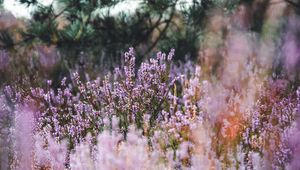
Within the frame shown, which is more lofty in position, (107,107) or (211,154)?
(107,107)

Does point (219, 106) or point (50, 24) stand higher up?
point (50, 24)

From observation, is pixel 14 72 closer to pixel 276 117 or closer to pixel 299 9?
pixel 276 117

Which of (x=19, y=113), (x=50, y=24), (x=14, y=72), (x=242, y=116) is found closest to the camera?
(x=242, y=116)

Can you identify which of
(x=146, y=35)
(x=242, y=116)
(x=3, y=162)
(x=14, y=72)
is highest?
(x=146, y=35)

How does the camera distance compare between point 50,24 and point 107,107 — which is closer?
point 107,107

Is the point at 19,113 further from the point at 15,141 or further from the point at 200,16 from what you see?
the point at 200,16

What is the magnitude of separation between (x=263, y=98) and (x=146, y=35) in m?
1.63

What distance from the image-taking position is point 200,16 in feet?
17.3

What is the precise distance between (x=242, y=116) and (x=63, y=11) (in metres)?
2.19

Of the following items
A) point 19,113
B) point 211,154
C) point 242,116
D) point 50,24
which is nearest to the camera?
point 211,154

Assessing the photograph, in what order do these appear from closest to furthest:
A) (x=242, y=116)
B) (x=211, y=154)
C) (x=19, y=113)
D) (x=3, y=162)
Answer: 1. (x=211, y=154)
2. (x=3, y=162)
3. (x=242, y=116)
4. (x=19, y=113)

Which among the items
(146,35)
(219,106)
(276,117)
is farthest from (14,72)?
(276,117)

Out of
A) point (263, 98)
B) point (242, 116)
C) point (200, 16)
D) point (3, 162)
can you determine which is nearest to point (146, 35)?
point (200, 16)

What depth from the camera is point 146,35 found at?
5.60 meters
